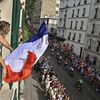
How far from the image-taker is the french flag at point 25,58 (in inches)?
307

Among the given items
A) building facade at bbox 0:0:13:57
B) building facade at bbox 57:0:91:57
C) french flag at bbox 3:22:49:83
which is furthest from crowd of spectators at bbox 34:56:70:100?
building facade at bbox 57:0:91:57

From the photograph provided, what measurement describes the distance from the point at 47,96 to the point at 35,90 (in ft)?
6.11

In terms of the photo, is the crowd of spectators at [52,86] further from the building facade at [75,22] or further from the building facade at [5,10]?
the building facade at [75,22]

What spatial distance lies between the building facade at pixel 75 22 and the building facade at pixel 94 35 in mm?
1976

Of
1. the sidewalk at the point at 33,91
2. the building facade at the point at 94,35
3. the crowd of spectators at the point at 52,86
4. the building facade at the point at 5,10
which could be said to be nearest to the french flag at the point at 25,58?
the building facade at the point at 5,10

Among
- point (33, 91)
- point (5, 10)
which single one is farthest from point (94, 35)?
point (5, 10)

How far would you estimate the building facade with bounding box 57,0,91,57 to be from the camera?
52.7 m

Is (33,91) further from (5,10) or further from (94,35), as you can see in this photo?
(94,35)

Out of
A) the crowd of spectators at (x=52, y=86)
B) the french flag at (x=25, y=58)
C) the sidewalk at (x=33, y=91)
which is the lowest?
the sidewalk at (x=33, y=91)

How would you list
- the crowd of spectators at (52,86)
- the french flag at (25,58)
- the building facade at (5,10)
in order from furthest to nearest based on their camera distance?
1. the crowd of spectators at (52,86)
2. the building facade at (5,10)
3. the french flag at (25,58)

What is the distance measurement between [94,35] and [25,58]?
39733mm

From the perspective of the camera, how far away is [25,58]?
314 inches

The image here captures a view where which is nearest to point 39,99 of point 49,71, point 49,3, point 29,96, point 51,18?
point 29,96

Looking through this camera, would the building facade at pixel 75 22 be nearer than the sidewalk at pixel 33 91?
No
